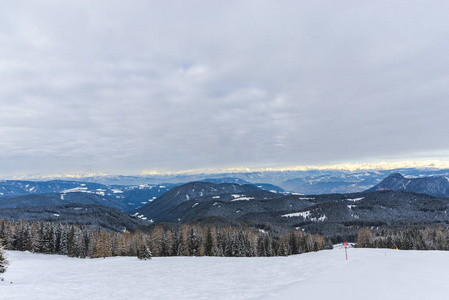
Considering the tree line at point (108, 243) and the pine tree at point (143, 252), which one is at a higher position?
the pine tree at point (143, 252)

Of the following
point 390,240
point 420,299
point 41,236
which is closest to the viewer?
point 420,299

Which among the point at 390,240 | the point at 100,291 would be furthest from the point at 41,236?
the point at 390,240

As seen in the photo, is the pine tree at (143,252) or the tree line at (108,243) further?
the tree line at (108,243)

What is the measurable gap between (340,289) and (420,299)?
4.17m

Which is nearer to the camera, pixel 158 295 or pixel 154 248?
pixel 158 295

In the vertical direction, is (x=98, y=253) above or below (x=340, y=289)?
below

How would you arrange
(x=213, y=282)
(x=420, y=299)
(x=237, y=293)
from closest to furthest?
(x=420, y=299) < (x=237, y=293) < (x=213, y=282)

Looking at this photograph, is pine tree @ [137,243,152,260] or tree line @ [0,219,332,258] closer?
pine tree @ [137,243,152,260]

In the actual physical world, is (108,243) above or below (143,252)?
below

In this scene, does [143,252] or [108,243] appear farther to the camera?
[108,243]

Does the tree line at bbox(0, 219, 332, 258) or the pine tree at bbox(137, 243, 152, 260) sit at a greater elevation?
the pine tree at bbox(137, 243, 152, 260)

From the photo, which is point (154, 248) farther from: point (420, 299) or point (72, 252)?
point (420, 299)

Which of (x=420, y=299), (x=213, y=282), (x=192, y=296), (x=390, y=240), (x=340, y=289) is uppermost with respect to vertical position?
(x=420, y=299)

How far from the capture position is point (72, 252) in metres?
67.6
